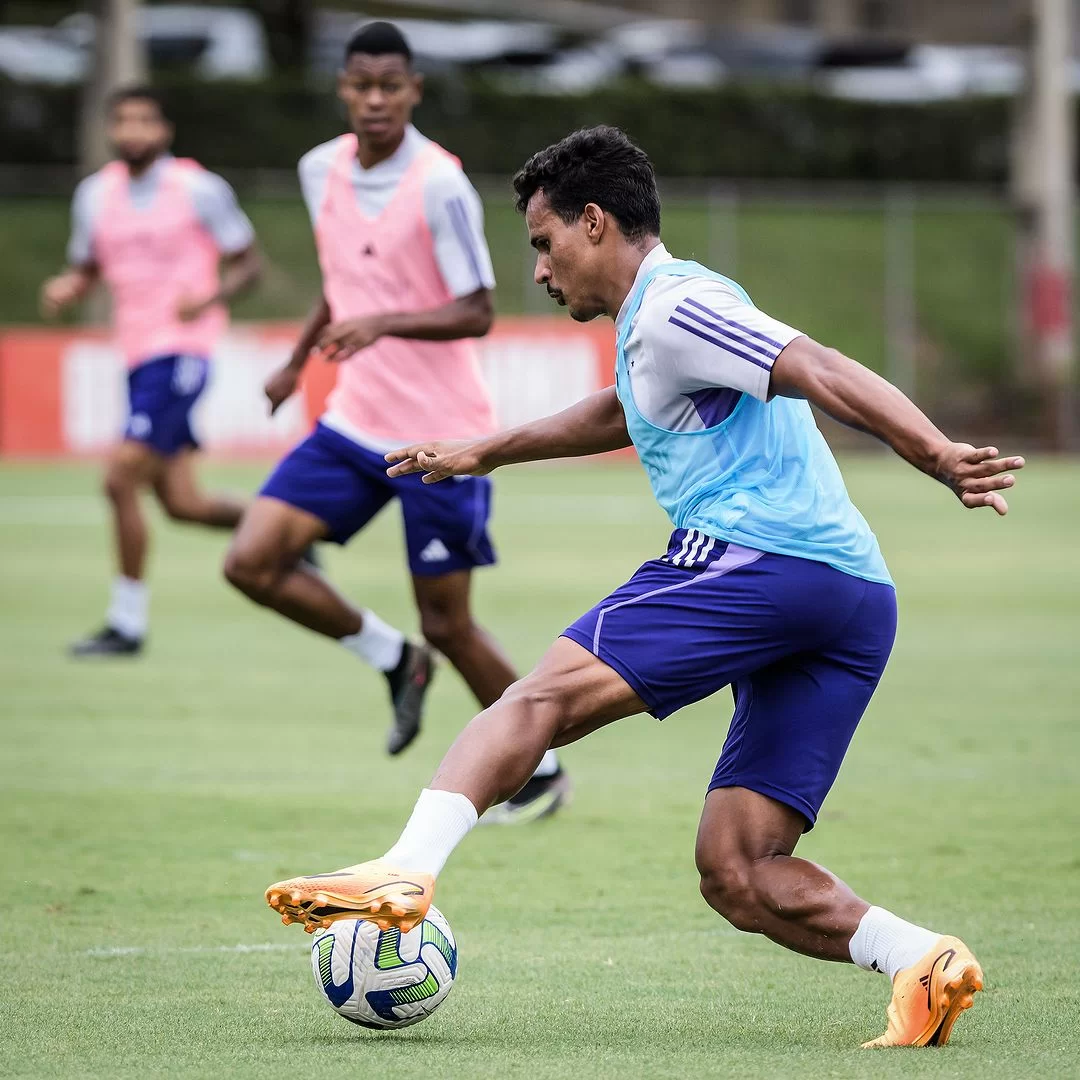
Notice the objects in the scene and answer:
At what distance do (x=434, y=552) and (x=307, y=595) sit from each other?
563 mm

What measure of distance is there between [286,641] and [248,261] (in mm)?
2261

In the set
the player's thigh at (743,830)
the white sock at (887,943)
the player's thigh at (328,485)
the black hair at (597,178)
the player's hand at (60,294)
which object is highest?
the black hair at (597,178)

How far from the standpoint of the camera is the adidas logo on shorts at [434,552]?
24.6 feet

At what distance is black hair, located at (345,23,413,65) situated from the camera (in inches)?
306

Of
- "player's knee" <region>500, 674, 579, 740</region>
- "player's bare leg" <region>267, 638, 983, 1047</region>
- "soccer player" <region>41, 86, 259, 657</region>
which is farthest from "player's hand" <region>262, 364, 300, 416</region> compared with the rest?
"player's knee" <region>500, 674, 579, 740</region>

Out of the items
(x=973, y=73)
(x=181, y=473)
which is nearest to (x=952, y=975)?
(x=181, y=473)

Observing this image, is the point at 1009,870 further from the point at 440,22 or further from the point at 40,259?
the point at 440,22

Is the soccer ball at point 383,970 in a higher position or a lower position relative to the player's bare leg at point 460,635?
higher

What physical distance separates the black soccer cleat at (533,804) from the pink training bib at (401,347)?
134 cm

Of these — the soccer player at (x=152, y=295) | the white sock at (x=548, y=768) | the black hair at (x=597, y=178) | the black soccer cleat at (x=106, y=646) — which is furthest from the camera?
the soccer player at (x=152, y=295)

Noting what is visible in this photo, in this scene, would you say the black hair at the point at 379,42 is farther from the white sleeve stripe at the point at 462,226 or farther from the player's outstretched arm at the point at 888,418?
the player's outstretched arm at the point at 888,418

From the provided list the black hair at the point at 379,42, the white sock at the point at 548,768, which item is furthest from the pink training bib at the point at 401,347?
the white sock at the point at 548,768

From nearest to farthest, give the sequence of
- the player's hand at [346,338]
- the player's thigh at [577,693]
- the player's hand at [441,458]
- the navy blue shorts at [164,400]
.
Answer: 1. the player's thigh at [577,693]
2. the player's hand at [441,458]
3. the player's hand at [346,338]
4. the navy blue shorts at [164,400]

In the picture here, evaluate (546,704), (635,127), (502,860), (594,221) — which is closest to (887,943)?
(546,704)
